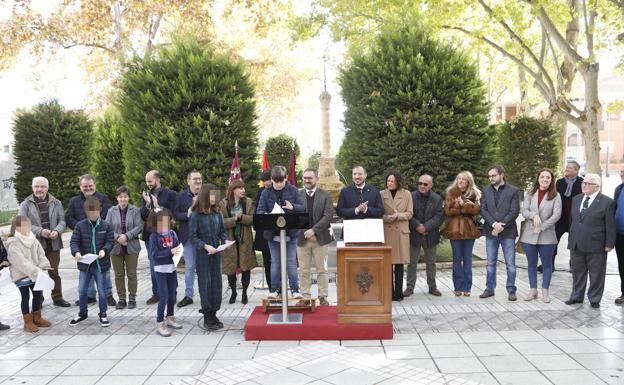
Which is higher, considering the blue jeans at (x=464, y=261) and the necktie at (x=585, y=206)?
the necktie at (x=585, y=206)

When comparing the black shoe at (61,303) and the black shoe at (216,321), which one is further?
the black shoe at (61,303)

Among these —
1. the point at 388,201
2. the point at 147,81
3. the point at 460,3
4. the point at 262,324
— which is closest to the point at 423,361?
the point at 262,324

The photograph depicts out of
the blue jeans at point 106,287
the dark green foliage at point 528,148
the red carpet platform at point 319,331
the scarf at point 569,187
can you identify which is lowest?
the red carpet platform at point 319,331

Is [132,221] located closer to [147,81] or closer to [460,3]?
[147,81]

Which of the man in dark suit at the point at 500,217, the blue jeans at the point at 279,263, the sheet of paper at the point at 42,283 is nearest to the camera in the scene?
the sheet of paper at the point at 42,283

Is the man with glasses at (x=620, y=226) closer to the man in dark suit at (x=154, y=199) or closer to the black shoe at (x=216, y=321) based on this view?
the black shoe at (x=216, y=321)

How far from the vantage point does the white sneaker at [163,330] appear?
21.5 ft

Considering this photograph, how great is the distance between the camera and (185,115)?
1052cm

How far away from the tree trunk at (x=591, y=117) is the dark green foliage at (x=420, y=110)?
4.59 m

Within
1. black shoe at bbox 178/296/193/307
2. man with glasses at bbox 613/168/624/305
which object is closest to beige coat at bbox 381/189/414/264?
man with glasses at bbox 613/168/624/305

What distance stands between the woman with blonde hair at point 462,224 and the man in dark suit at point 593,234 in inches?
51.8

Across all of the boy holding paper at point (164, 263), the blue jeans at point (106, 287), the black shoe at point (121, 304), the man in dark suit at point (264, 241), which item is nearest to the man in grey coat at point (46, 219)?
the blue jeans at point (106, 287)

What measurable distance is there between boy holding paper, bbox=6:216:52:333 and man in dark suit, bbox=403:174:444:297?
16.5 ft

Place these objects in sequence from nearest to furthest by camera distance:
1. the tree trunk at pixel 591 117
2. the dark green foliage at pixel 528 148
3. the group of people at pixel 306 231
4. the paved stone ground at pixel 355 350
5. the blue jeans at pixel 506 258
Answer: the paved stone ground at pixel 355 350
the group of people at pixel 306 231
the blue jeans at pixel 506 258
the tree trunk at pixel 591 117
the dark green foliage at pixel 528 148
